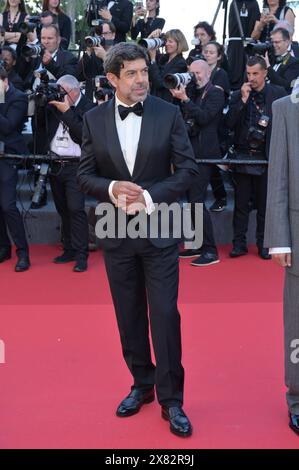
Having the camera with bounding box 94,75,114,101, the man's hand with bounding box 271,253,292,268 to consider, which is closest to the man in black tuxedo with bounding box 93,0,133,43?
the camera with bounding box 94,75,114,101

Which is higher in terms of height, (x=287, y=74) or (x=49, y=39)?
(x=49, y=39)

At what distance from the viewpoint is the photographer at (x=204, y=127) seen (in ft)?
20.1

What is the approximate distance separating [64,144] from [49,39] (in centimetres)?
138

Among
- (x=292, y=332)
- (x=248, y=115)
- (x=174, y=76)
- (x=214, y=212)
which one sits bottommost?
→ (x=214, y=212)

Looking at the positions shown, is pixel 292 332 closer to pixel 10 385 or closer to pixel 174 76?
pixel 10 385

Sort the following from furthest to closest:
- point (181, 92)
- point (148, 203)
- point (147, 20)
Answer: point (147, 20)
point (181, 92)
point (148, 203)

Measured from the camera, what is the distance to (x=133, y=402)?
11.2 ft

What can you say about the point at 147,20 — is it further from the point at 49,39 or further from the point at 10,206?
the point at 10,206

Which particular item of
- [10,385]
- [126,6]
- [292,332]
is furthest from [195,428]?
[126,6]

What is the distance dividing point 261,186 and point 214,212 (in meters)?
0.73

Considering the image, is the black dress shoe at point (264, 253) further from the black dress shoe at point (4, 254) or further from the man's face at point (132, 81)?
the man's face at point (132, 81)

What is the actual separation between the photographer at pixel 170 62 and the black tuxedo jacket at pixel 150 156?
3.85 metres

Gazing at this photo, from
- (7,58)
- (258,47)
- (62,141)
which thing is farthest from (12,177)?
(258,47)
